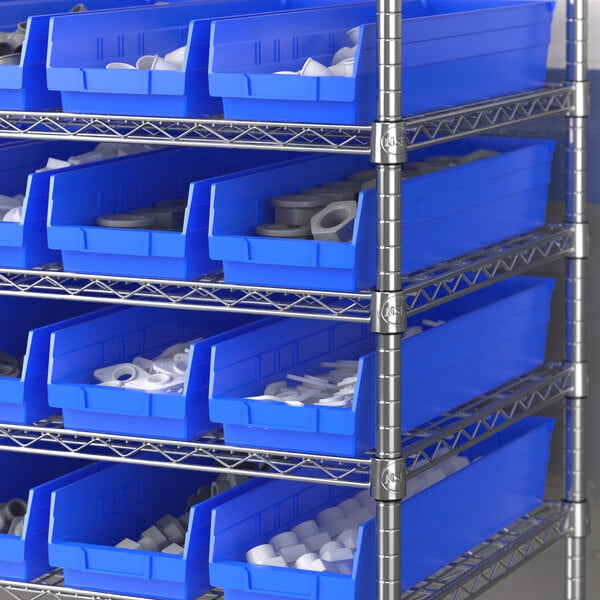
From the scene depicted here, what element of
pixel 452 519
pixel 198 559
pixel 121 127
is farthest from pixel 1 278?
pixel 452 519

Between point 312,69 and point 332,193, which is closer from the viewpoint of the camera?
point 312,69

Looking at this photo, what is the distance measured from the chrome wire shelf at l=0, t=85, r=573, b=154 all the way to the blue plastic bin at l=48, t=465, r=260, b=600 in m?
0.61

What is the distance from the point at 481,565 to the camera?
2.97m

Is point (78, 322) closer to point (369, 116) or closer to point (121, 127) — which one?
point (121, 127)

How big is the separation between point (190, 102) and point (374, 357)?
20.2 inches

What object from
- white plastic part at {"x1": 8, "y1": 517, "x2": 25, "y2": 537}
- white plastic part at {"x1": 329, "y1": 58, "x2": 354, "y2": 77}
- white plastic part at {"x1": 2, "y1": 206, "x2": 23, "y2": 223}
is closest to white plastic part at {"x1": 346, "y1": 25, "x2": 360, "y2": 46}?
white plastic part at {"x1": 329, "y1": 58, "x2": 354, "y2": 77}

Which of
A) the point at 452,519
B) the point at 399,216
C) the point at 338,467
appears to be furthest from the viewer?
the point at 452,519

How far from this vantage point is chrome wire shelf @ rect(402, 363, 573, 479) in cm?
275

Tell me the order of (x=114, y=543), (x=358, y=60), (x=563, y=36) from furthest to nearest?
(x=563, y=36) → (x=114, y=543) → (x=358, y=60)

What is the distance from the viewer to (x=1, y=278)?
112 inches

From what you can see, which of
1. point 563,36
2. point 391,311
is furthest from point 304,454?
point 563,36

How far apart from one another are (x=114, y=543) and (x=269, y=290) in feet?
2.30

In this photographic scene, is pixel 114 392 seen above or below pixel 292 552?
above

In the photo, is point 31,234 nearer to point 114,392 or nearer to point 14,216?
point 14,216
